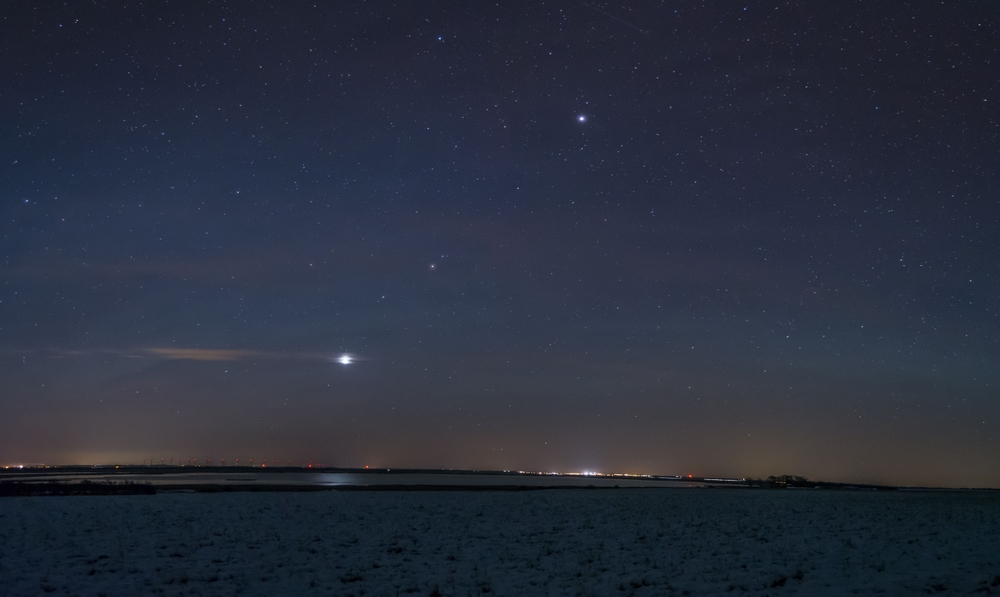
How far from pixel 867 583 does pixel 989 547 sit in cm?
612

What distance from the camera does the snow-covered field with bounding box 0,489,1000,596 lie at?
41.9 ft

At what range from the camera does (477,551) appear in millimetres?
16688

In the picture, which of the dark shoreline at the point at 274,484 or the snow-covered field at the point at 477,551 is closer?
the snow-covered field at the point at 477,551

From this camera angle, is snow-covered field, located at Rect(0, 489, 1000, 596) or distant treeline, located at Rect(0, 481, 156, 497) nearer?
snow-covered field, located at Rect(0, 489, 1000, 596)

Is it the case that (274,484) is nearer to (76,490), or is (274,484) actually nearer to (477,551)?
(76,490)

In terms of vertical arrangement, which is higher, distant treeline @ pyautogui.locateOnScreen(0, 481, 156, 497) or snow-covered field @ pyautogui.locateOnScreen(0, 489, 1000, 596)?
snow-covered field @ pyautogui.locateOnScreen(0, 489, 1000, 596)

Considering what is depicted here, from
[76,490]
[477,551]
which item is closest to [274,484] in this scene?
[76,490]

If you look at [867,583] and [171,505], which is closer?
[867,583]

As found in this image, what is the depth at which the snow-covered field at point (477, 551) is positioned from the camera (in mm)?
12766

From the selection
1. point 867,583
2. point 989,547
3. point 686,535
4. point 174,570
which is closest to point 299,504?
point 174,570

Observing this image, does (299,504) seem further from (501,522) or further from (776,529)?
(776,529)

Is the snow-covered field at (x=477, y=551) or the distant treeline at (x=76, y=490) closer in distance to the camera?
the snow-covered field at (x=477, y=551)

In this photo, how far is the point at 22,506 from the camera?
913 inches

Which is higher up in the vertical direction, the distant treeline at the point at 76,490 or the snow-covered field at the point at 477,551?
the snow-covered field at the point at 477,551
